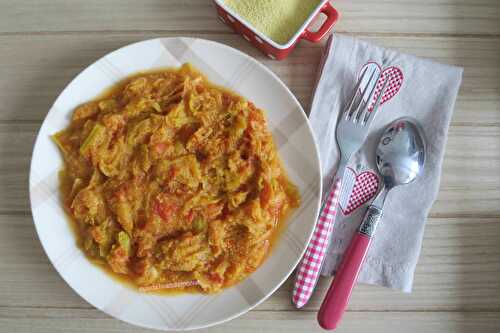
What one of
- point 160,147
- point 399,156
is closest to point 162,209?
point 160,147

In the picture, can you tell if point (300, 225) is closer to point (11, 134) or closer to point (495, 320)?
point (495, 320)

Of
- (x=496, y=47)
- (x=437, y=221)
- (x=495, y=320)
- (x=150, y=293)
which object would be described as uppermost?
(x=496, y=47)

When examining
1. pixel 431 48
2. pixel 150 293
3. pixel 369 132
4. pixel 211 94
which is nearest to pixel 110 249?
pixel 150 293

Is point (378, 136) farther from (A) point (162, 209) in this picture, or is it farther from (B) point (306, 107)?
(A) point (162, 209)

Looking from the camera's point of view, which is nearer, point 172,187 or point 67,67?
point 172,187

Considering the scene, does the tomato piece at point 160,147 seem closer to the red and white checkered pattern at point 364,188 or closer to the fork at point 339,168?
the fork at point 339,168

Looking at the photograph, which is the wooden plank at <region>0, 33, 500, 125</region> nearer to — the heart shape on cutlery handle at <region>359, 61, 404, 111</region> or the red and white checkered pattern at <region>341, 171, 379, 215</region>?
the heart shape on cutlery handle at <region>359, 61, 404, 111</region>

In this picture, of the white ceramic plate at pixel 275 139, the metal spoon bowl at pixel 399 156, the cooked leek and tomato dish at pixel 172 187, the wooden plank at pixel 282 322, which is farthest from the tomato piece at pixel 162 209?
the metal spoon bowl at pixel 399 156

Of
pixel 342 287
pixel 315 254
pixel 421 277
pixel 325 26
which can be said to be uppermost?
pixel 325 26
